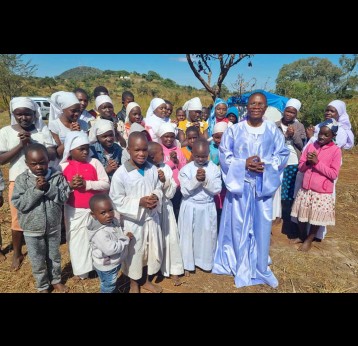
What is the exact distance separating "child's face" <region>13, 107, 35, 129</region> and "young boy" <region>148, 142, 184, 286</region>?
1.42m

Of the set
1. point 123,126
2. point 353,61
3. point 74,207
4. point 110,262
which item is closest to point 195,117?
point 123,126

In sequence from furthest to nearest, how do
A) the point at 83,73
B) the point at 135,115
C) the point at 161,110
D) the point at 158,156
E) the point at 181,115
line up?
1. the point at 83,73
2. the point at 181,115
3. the point at 161,110
4. the point at 135,115
5. the point at 158,156

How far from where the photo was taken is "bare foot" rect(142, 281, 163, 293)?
11.4 ft

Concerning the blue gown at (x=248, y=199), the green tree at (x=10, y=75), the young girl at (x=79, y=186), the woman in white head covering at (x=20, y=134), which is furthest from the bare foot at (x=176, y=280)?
the green tree at (x=10, y=75)

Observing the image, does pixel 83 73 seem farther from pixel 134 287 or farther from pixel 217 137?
pixel 134 287

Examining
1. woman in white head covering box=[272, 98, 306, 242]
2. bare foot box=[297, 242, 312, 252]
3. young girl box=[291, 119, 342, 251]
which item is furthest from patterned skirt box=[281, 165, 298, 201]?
bare foot box=[297, 242, 312, 252]

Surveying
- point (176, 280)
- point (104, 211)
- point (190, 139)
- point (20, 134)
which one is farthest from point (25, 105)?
point (176, 280)

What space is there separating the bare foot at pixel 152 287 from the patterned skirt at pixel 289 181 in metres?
3.19

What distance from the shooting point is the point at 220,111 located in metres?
5.51

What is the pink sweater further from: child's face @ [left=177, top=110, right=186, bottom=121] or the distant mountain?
the distant mountain

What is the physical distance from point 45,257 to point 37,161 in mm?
1149

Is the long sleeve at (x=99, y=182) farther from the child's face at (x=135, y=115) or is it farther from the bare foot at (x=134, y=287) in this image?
the child's face at (x=135, y=115)

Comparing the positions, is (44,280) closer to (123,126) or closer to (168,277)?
(168,277)

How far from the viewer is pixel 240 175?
3.49m
